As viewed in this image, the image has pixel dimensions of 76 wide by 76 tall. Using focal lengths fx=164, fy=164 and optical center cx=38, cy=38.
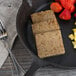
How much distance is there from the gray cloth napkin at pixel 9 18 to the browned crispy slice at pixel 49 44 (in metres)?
0.18

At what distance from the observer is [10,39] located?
893 millimetres

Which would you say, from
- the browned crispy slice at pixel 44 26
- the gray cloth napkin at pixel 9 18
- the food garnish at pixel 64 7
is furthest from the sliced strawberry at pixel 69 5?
the gray cloth napkin at pixel 9 18

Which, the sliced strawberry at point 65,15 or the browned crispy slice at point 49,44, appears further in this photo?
the sliced strawberry at point 65,15

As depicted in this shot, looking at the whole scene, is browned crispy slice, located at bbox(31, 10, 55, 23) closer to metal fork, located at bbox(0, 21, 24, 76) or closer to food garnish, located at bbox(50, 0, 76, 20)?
food garnish, located at bbox(50, 0, 76, 20)

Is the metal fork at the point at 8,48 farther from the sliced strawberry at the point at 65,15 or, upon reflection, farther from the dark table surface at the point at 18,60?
the sliced strawberry at the point at 65,15

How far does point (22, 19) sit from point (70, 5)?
10.7 inches

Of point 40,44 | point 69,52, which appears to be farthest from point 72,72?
point 40,44

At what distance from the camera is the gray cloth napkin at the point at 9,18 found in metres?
0.88

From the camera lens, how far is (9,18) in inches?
37.9

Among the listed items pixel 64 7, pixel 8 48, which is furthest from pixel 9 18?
pixel 64 7

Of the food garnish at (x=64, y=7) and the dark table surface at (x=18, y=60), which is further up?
the food garnish at (x=64, y=7)

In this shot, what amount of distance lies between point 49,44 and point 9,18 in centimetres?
33

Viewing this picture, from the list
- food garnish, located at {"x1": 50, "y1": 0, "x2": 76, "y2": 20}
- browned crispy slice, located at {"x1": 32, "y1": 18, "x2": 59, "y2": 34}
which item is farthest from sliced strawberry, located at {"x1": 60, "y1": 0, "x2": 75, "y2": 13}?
browned crispy slice, located at {"x1": 32, "y1": 18, "x2": 59, "y2": 34}

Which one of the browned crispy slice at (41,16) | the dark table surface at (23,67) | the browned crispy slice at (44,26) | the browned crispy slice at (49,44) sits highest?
the browned crispy slice at (41,16)
